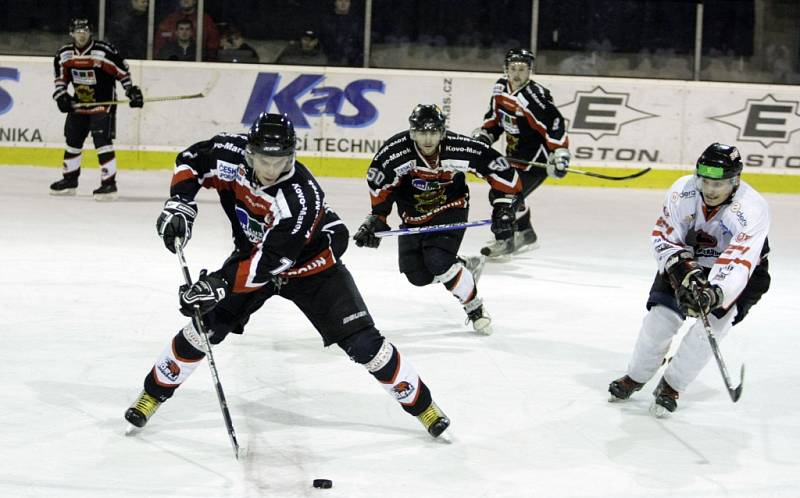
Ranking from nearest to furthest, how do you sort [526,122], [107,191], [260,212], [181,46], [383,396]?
1. [260,212]
2. [383,396]
3. [526,122]
4. [107,191]
5. [181,46]

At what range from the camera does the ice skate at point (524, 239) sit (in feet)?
25.6

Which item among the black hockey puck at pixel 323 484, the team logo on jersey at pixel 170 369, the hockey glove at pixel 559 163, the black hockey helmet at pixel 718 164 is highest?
the black hockey helmet at pixel 718 164

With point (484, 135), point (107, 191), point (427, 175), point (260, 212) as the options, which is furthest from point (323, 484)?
point (107, 191)

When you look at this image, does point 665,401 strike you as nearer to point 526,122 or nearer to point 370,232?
point 370,232

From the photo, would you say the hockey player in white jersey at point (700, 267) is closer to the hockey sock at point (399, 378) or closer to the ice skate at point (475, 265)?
the hockey sock at point (399, 378)

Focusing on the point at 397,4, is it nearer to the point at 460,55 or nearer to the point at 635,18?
the point at 460,55

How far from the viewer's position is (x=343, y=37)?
36.3 ft

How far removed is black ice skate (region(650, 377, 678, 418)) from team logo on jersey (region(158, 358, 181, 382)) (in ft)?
5.31

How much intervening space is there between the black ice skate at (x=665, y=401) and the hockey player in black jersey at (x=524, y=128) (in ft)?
10.6

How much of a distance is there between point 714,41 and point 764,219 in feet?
24.8

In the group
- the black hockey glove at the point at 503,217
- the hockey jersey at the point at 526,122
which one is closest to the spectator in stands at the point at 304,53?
the hockey jersey at the point at 526,122

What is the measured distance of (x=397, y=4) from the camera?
11.2 meters

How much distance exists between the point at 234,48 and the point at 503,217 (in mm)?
5770

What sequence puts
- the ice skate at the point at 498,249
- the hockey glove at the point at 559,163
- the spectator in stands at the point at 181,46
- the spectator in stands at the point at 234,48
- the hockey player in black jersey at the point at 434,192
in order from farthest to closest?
the spectator in stands at the point at 234,48 < the spectator in stands at the point at 181,46 < the ice skate at the point at 498,249 < the hockey glove at the point at 559,163 < the hockey player in black jersey at the point at 434,192
